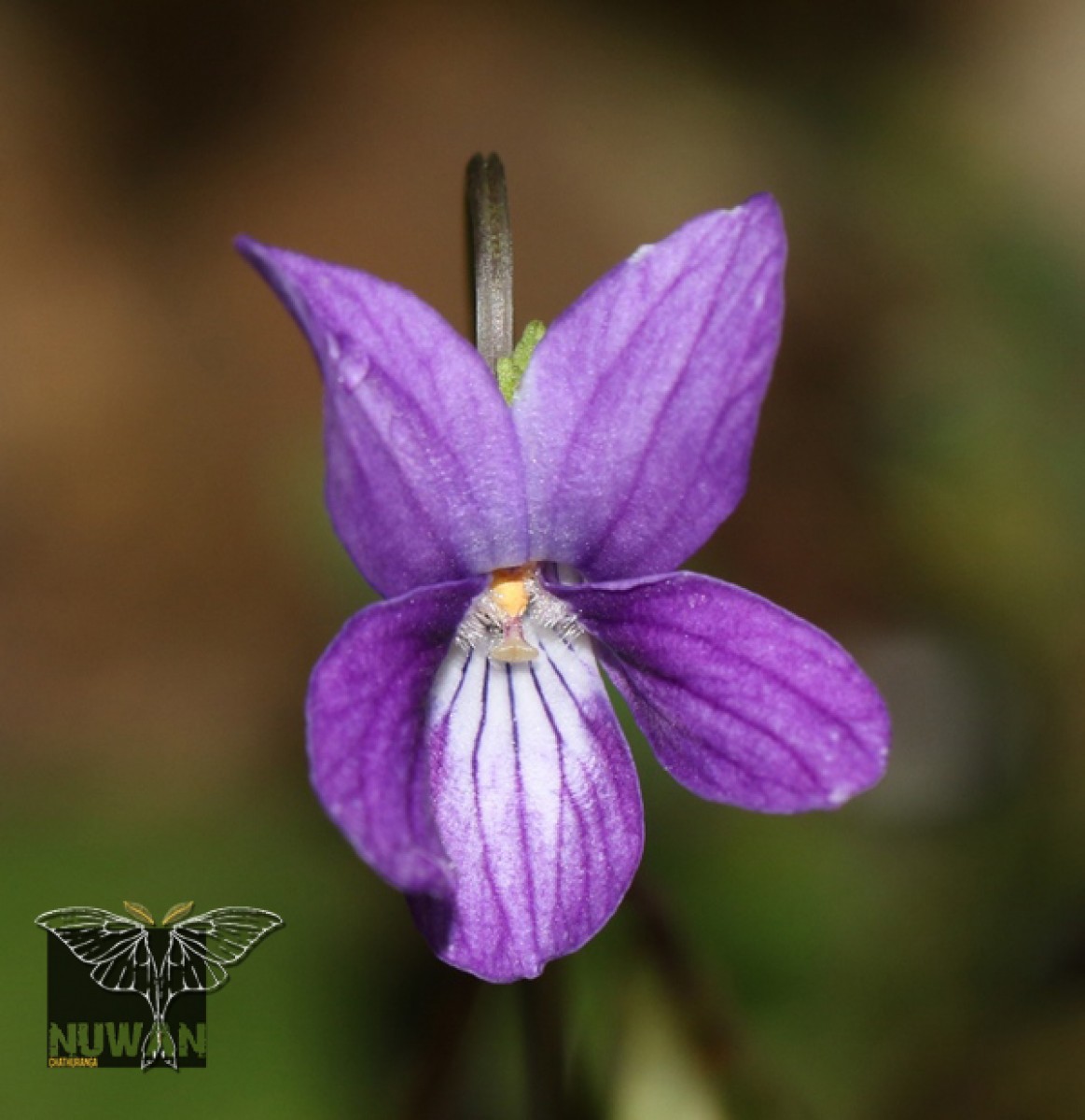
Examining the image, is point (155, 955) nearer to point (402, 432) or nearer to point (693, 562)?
point (402, 432)

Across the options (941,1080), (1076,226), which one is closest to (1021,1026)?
(941,1080)

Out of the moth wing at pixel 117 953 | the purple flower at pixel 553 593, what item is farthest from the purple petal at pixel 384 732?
the moth wing at pixel 117 953

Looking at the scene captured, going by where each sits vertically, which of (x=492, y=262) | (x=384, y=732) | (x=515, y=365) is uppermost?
(x=492, y=262)

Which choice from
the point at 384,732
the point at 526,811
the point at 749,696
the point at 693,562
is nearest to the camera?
the point at 384,732

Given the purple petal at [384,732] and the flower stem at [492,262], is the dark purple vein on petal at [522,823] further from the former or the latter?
the flower stem at [492,262]

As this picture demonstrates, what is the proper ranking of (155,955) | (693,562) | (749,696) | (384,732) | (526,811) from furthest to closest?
(693,562)
(155,955)
(526,811)
(749,696)
(384,732)

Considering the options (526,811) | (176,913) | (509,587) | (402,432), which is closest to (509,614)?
(509,587)

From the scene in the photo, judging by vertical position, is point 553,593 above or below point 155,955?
above
